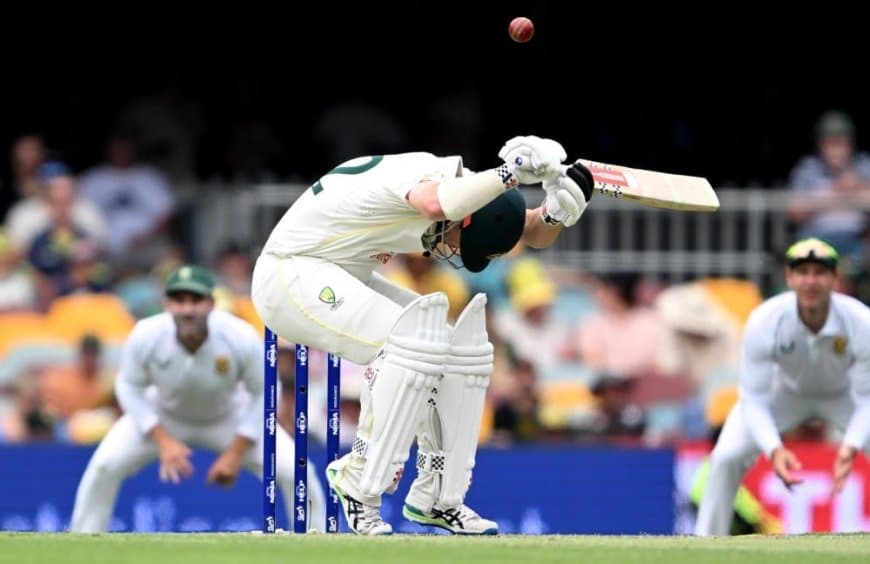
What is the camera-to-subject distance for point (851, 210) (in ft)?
43.9

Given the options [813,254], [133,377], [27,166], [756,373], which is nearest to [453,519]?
[756,373]

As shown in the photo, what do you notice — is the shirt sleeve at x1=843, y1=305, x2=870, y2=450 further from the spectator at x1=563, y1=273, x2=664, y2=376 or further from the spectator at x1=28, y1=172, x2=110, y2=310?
the spectator at x1=28, y1=172, x2=110, y2=310

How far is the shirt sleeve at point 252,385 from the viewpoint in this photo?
11008mm

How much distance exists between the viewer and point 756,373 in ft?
34.4

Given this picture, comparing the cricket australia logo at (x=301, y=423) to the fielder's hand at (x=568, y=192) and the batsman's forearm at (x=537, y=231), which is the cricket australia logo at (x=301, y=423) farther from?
the fielder's hand at (x=568, y=192)

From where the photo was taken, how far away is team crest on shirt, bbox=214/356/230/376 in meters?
11.2

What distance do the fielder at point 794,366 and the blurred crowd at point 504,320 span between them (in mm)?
1967

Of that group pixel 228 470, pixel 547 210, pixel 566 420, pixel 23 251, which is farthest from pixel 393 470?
pixel 23 251

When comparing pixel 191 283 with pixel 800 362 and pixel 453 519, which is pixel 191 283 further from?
pixel 453 519

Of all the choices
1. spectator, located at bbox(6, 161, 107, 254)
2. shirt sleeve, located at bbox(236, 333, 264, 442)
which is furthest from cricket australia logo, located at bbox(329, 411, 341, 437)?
spectator, located at bbox(6, 161, 107, 254)

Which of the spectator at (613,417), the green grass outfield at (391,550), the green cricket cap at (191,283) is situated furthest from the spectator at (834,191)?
the green grass outfield at (391,550)

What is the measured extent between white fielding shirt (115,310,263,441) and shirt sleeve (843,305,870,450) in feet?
9.56

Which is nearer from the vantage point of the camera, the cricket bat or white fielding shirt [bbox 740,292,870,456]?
the cricket bat

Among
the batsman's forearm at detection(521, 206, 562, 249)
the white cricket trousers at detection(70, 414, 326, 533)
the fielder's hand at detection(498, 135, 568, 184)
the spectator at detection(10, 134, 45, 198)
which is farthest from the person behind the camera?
the spectator at detection(10, 134, 45, 198)
